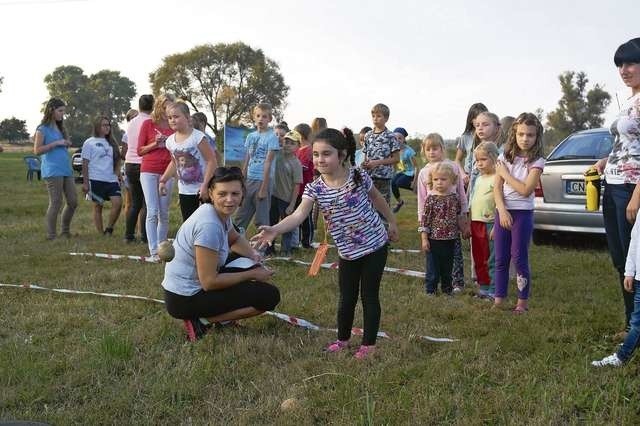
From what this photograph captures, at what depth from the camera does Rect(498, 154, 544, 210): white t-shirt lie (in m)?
5.02

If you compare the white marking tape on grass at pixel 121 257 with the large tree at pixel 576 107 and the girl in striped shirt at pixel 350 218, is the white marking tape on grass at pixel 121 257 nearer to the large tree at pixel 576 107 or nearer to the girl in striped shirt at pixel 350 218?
the girl in striped shirt at pixel 350 218

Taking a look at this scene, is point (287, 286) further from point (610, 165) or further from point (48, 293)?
point (610, 165)

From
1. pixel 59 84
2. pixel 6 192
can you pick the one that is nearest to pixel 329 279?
pixel 6 192

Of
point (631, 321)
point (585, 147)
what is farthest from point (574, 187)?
point (631, 321)

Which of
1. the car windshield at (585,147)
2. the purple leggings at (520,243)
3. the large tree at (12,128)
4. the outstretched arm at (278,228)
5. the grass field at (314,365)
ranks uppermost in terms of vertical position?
the large tree at (12,128)

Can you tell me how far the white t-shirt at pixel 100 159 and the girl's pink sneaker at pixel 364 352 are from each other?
22.9 ft

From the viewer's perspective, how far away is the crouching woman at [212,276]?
4.36 metres

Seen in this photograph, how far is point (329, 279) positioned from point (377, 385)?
9.27ft

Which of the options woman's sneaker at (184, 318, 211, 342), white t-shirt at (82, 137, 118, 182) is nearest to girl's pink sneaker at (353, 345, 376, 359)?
Answer: woman's sneaker at (184, 318, 211, 342)

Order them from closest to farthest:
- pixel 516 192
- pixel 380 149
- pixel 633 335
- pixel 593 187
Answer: pixel 633 335 < pixel 593 187 < pixel 516 192 < pixel 380 149

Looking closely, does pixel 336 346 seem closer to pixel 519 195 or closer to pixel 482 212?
pixel 519 195

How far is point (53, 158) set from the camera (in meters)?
9.15

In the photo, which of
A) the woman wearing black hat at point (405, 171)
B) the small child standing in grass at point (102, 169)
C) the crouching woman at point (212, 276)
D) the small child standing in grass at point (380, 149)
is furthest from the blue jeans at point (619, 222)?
the small child standing in grass at point (102, 169)

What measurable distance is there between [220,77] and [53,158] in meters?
48.3
